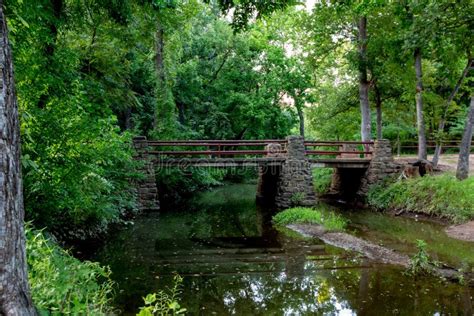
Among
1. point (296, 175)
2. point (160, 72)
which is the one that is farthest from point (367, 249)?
point (160, 72)

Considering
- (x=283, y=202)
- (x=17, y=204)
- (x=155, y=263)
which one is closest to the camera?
(x=17, y=204)

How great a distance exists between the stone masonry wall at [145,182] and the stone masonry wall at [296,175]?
5.43 meters

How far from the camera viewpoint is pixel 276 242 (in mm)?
9742

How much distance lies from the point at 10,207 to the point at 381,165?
52.1 feet

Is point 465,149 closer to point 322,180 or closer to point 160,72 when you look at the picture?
point 322,180

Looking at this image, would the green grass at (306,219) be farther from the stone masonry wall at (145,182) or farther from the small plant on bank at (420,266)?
the stone masonry wall at (145,182)

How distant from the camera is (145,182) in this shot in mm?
14750

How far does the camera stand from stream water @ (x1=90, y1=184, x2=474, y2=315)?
18.3ft

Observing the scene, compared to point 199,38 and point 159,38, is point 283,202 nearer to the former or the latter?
point 159,38

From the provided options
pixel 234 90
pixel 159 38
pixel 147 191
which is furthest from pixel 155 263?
pixel 234 90

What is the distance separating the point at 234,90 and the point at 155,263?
16904 mm

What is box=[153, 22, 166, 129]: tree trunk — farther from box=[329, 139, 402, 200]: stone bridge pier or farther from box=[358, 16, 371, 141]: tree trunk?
box=[329, 139, 402, 200]: stone bridge pier

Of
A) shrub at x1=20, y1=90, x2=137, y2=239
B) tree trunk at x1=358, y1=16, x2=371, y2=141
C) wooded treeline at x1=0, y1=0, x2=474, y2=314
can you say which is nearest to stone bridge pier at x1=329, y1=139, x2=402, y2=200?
tree trunk at x1=358, y1=16, x2=371, y2=141

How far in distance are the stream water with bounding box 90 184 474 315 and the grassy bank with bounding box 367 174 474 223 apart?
77cm
